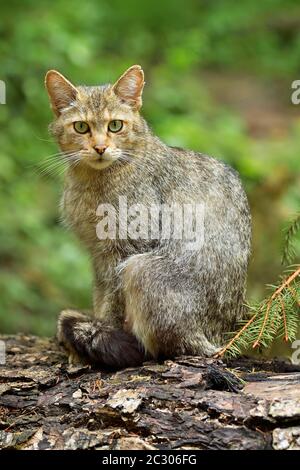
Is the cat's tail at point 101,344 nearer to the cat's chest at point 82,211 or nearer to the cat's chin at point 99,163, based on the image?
the cat's chest at point 82,211

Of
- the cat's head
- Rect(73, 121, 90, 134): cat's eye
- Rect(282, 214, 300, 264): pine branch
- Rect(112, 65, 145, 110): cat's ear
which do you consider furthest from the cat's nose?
Rect(282, 214, 300, 264): pine branch

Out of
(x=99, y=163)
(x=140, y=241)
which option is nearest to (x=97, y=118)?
(x=99, y=163)

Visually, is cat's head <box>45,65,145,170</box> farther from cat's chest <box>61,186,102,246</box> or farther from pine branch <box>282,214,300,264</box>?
pine branch <box>282,214,300,264</box>

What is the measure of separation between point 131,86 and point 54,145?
143 cm

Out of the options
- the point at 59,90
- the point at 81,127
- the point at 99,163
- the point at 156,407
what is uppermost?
the point at 59,90

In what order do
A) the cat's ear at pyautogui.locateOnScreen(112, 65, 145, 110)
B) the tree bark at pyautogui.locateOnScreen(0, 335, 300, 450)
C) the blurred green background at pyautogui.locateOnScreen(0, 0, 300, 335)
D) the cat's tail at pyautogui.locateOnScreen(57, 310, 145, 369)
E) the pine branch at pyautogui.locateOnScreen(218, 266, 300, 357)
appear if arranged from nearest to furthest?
1. the tree bark at pyautogui.locateOnScreen(0, 335, 300, 450)
2. the pine branch at pyautogui.locateOnScreen(218, 266, 300, 357)
3. the cat's tail at pyautogui.locateOnScreen(57, 310, 145, 369)
4. the cat's ear at pyautogui.locateOnScreen(112, 65, 145, 110)
5. the blurred green background at pyautogui.locateOnScreen(0, 0, 300, 335)

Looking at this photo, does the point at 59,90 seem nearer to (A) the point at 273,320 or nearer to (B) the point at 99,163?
(B) the point at 99,163

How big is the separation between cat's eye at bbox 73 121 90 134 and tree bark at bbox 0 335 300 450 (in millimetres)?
1596

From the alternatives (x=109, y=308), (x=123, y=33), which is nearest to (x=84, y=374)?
(x=109, y=308)

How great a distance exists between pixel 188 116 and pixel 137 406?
6.97m

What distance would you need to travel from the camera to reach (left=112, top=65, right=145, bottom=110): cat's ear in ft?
15.8

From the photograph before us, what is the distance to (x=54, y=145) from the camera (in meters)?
6.08

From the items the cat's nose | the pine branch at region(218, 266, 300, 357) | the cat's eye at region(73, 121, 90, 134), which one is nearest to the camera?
the pine branch at region(218, 266, 300, 357)
